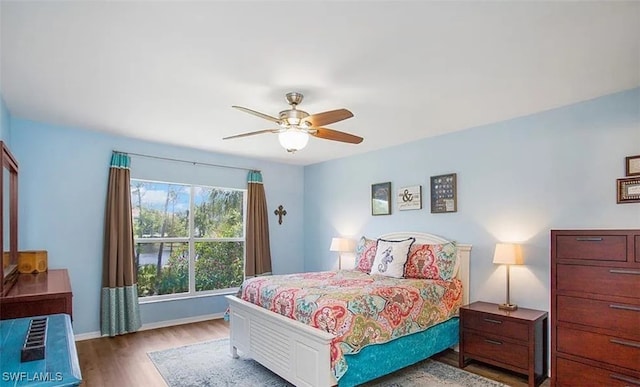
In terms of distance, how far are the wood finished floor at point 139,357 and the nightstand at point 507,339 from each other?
0.48ft

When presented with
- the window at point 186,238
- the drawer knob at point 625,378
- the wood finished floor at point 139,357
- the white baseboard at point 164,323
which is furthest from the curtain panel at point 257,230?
the drawer knob at point 625,378

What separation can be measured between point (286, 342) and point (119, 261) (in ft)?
8.55

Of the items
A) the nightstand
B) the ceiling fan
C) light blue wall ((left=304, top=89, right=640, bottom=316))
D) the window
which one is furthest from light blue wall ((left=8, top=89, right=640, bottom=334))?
the ceiling fan

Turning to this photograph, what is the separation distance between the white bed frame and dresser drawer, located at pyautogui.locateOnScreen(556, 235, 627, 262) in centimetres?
120

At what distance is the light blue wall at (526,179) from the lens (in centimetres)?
303

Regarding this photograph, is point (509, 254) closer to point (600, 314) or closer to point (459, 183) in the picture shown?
point (600, 314)

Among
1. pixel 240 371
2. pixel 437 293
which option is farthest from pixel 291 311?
pixel 437 293

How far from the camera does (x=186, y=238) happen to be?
205 inches

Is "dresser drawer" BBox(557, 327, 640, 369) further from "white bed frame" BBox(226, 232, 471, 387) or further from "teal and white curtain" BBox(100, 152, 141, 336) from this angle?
"teal and white curtain" BBox(100, 152, 141, 336)

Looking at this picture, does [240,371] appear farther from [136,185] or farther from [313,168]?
[313,168]

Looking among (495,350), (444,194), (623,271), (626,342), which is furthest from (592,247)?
(444,194)

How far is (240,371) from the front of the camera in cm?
339

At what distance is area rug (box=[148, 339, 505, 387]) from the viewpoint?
3139 mm

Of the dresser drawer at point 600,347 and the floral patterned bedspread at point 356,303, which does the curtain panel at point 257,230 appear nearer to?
the floral patterned bedspread at point 356,303
